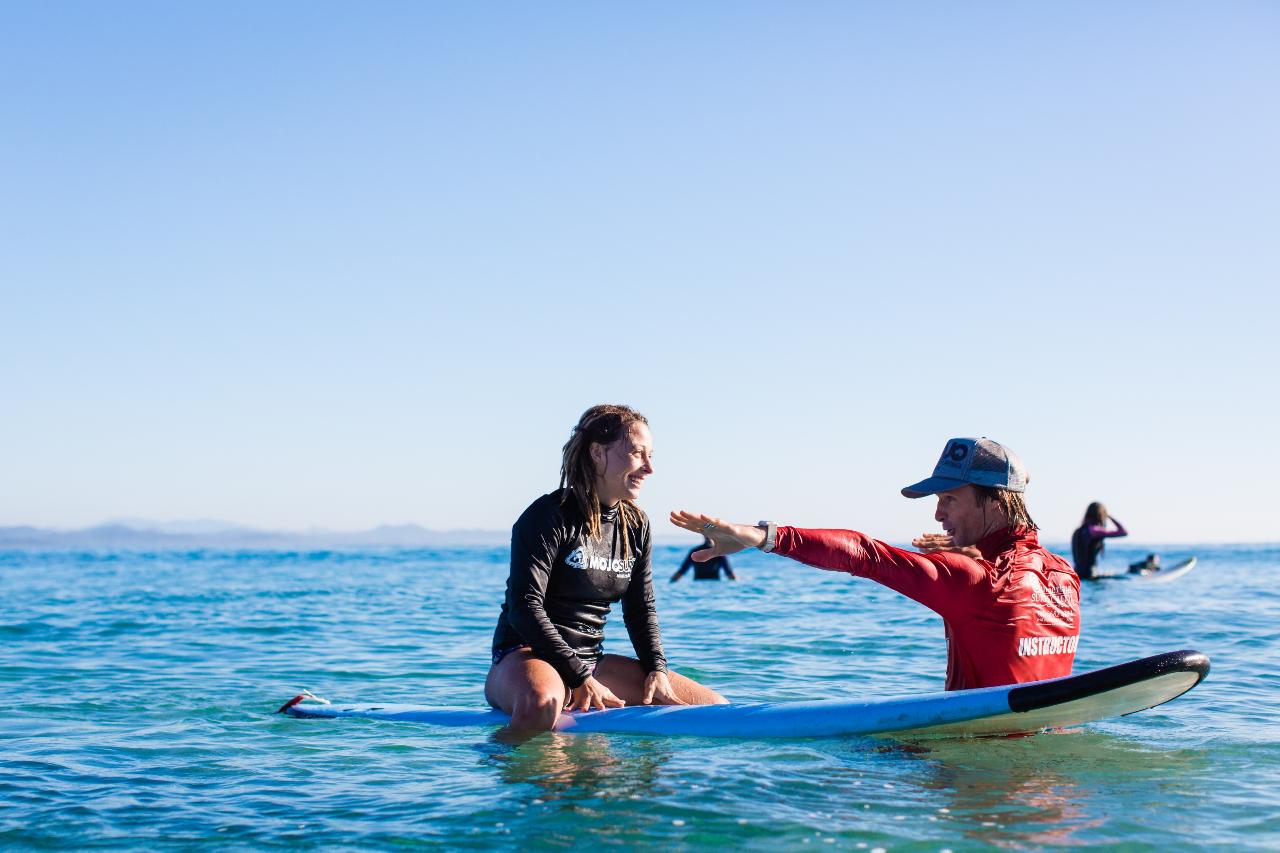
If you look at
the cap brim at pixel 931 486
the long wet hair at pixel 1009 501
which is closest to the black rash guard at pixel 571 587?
the cap brim at pixel 931 486

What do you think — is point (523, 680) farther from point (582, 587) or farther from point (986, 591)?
point (986, 591)

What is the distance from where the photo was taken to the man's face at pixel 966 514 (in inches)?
184

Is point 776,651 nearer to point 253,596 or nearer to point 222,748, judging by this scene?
point 222,748

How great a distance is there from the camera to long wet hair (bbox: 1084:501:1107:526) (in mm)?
21453

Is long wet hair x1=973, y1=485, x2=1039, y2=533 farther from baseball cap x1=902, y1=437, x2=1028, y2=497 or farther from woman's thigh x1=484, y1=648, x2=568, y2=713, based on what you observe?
woman's thigh x1=484, y1=648, x2=568, y2=713

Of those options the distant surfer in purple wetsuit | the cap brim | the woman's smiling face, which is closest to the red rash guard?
the cap brim

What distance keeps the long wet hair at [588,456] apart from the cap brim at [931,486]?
146cm

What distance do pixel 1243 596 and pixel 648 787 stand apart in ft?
59.1

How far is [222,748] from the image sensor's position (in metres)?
5.70

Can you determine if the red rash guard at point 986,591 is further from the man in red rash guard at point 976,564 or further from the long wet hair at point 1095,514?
the long wet hair at point 1095,514

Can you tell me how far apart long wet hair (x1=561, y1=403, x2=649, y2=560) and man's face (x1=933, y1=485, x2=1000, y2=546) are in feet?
5.11

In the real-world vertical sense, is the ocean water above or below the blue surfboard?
below

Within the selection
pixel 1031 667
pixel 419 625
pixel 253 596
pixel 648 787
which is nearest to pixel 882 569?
pixel 1031 667

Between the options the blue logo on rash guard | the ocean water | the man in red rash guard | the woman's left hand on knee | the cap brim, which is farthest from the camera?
the woman's left hand on knee
